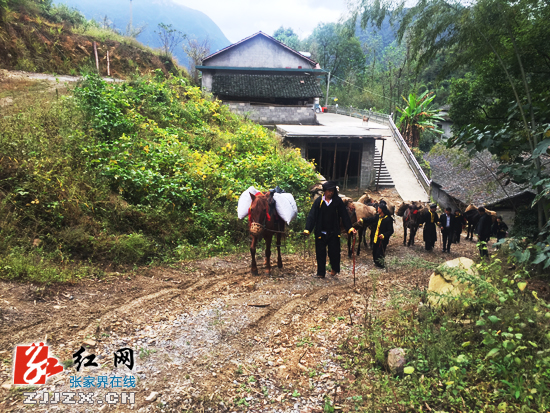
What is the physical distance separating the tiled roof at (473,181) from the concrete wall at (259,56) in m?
12.8

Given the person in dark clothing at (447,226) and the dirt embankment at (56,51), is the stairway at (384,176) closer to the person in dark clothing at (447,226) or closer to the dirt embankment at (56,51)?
the person in dark clothing at (447,226)

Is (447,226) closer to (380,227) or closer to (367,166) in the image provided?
(380,227)

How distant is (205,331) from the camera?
528cm

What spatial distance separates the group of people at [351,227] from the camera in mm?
7406

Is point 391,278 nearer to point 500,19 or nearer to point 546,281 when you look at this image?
point 546,281

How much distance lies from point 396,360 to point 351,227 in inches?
128

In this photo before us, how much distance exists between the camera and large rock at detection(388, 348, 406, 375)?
4.25 meters

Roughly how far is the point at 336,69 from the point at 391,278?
51.4 m

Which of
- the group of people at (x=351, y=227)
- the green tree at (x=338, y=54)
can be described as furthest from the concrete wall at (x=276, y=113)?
the green tree at (x=338, y=54)

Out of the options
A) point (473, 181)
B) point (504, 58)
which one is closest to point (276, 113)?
point (473, 181)

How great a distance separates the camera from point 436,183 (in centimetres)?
2550

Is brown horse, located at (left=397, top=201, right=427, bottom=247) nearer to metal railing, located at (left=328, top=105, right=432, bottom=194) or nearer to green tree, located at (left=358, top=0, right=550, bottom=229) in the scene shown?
green tree, located at (left=358, top=0, right=550, bottom=229)

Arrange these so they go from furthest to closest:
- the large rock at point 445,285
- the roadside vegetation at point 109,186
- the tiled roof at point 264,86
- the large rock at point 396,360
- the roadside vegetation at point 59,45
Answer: the tiled roof at point 264,86
the roadside vegetation at point 59,45
the roadside vegetation at point 109,186
the large rock at point 445,285
the large rock at point 396,360

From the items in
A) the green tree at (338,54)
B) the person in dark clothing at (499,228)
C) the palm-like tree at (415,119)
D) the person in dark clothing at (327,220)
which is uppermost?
the green tree at (338,54)
